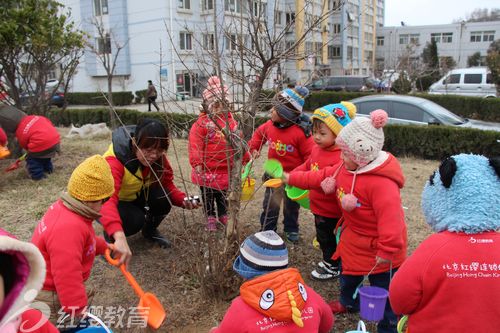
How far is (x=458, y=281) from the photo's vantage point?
154 cm

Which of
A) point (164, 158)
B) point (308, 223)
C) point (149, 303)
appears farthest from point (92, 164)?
point (308, 223)

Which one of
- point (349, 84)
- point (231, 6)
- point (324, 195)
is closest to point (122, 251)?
point (324, 195)

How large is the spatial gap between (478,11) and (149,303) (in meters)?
87.5

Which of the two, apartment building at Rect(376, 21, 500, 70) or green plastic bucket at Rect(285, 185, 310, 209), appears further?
apartment building at Rect(376, 21, 500, 70)

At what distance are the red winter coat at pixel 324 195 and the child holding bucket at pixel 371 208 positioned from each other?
457 millimetres

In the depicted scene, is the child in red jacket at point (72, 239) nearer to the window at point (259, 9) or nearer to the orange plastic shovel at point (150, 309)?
the orange plastic shovel at point (150, 309)

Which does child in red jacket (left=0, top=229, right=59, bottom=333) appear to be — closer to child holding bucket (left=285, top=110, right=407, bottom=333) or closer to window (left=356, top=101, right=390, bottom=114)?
child holding bucket (left=285, top=110, right=407, bottom=333)

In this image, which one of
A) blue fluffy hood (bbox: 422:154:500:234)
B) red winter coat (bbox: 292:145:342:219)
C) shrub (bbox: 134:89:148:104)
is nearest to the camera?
blue fluffy hood (bbox: 422:154:500:234)

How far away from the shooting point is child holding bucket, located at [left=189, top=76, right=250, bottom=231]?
267 cm

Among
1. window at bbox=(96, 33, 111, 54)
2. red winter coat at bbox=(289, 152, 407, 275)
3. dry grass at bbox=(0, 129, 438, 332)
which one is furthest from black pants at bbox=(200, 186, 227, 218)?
window at bbox=(96, 33, 111, 54)

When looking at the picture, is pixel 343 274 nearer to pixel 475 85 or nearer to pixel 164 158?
pixel 164 158

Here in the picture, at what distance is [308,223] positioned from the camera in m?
4.36

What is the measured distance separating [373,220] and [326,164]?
2.53 feet

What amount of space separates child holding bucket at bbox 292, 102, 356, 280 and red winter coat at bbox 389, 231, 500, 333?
1395mm
